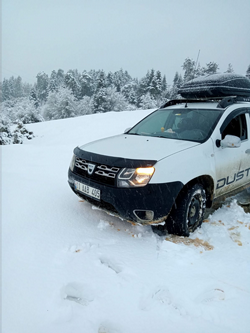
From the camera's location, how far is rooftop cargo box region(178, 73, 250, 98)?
3746 mm

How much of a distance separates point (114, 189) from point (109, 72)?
7285 centimetres

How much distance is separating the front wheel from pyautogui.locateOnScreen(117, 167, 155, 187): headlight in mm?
548

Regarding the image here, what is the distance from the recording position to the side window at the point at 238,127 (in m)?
3.49

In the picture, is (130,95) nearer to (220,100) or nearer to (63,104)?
(63,104)

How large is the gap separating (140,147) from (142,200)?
722 mm

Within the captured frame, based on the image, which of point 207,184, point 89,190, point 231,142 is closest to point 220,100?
point 231,142

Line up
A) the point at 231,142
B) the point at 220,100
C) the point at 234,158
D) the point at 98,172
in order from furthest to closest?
the point at 220,100 → the point at 234,158 → the point at 231,142 → the point at 98,172

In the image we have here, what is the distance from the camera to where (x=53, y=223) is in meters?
2.96

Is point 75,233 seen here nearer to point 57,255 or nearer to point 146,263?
point 57,255

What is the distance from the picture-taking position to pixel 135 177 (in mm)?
2461

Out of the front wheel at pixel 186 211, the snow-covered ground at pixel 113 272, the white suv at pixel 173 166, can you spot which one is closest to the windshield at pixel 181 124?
the white suv at pixel 173 166

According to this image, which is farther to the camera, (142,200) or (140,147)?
(140,147)

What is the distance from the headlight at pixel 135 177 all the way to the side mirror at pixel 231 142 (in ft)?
3.94

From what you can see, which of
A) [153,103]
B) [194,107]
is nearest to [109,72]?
[153,103]
